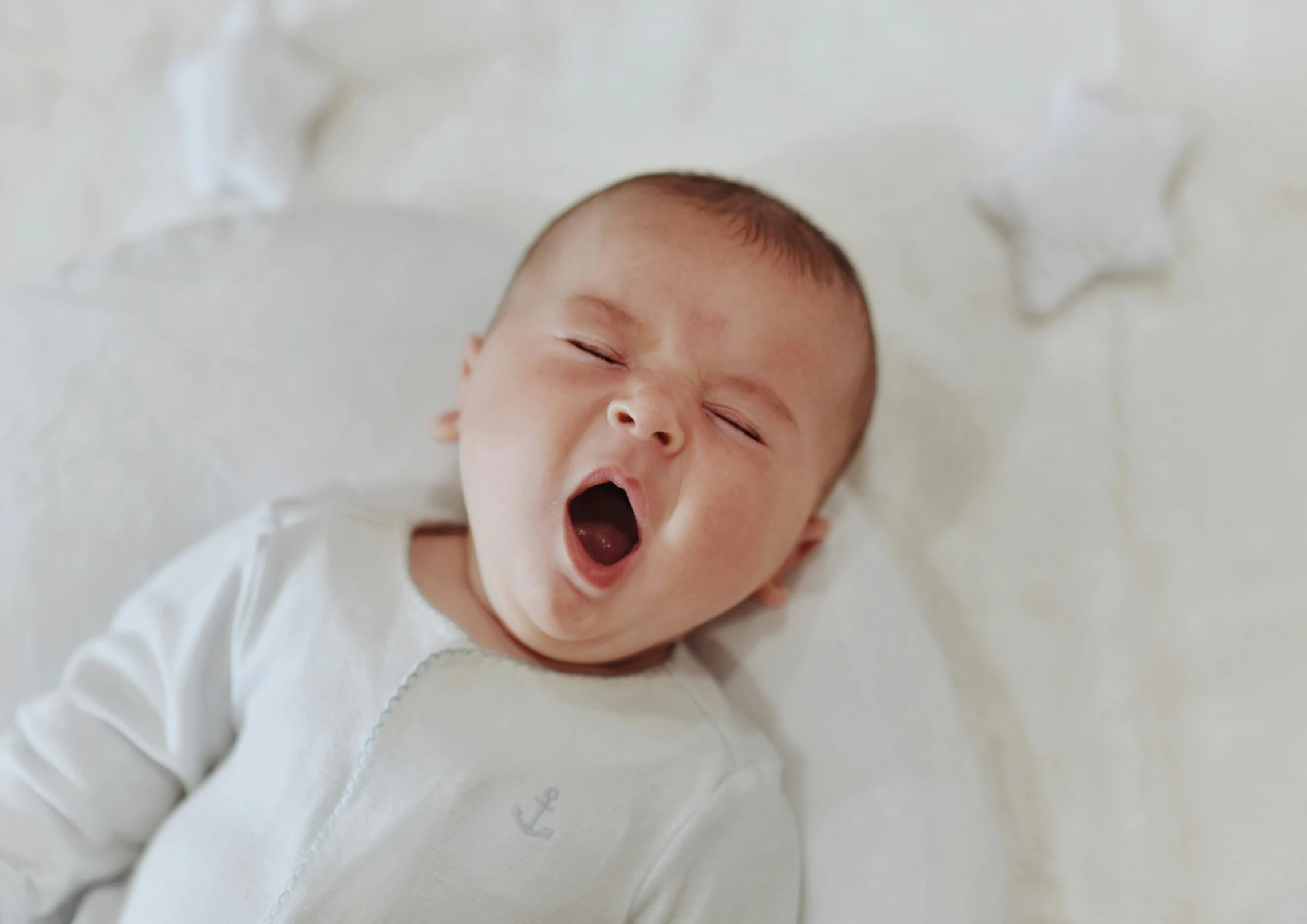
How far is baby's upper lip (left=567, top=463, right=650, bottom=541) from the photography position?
33.3 inches

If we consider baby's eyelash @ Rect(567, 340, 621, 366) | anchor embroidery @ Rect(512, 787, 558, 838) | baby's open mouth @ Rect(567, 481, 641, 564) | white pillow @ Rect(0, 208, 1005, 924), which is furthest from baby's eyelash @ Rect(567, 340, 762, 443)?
anchor embroidery @ Rect(512, 787, 558, 838)

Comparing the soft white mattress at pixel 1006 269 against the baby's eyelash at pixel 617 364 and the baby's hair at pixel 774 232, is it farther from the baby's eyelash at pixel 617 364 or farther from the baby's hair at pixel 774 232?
the baby's eyelash at pixel 617 364

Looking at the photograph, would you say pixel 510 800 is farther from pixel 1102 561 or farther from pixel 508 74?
pixel 508 74

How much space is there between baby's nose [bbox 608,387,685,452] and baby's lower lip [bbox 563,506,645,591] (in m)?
0.08

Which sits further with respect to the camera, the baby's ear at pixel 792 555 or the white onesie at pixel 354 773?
the baby's ear at pixel 792 555

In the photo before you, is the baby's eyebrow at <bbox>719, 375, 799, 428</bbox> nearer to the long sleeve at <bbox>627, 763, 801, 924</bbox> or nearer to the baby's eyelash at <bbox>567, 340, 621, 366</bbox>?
the baby's eyelash at <bbox>567, 340, 621, 366</bbox>

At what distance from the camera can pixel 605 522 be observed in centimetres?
96

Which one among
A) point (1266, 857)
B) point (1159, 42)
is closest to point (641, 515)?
point (1266, 857)

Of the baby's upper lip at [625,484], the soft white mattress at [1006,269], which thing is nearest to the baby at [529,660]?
the baby's upper lip at [625,484]

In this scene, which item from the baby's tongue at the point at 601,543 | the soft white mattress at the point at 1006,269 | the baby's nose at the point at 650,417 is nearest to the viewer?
the baby's nose at the point at 650,417

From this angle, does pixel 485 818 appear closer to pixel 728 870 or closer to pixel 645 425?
pixel 728 870

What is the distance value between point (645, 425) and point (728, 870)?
39cm

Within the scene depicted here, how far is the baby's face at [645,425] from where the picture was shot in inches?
34.4

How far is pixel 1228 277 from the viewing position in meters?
1.35
